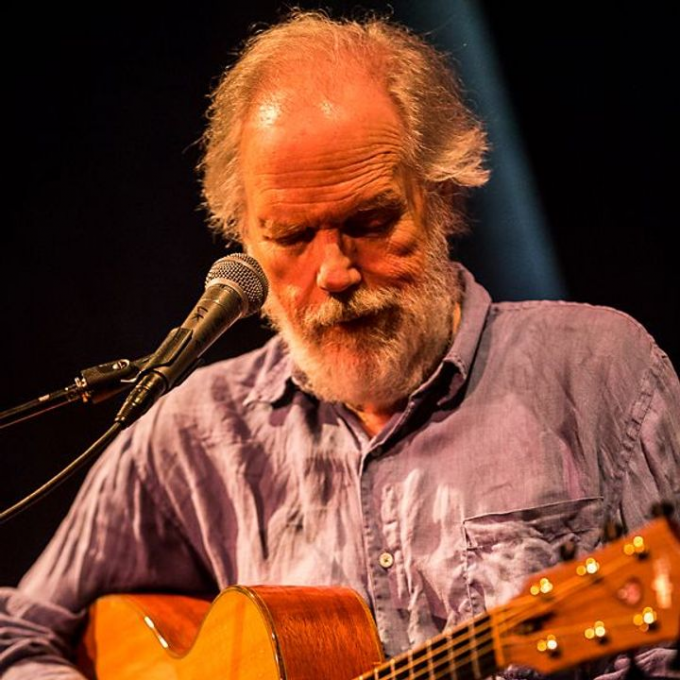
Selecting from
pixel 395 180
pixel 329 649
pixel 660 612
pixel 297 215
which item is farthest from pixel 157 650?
pixel 660 612

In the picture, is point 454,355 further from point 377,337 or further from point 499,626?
point 499,626

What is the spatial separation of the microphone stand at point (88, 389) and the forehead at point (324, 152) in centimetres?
73

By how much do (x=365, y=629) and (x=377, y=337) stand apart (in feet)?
2.01

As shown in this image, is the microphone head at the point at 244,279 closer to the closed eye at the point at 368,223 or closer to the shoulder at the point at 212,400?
the closed eye at the point at 368,223

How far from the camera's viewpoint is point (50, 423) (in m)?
3.30

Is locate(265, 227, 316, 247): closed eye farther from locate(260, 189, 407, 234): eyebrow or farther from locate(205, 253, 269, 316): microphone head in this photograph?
locate(205, 253, 269, 316): microphone head

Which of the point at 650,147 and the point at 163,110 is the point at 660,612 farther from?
the point at 163,110

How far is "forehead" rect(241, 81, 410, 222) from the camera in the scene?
2422mm

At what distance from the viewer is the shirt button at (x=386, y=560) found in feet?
7.73

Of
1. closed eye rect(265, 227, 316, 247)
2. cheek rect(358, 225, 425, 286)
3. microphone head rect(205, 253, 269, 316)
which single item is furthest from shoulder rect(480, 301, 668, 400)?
microphone head rect(205, 253, 269, 316)

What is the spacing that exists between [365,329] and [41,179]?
1360mm

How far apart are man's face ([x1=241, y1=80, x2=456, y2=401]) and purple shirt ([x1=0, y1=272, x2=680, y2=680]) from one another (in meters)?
0.18

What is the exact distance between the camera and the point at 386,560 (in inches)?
92.9

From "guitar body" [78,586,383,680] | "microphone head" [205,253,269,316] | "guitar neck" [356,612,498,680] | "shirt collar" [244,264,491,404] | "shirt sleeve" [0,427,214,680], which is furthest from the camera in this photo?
"shirt sleeve" [0,427,214,680]
